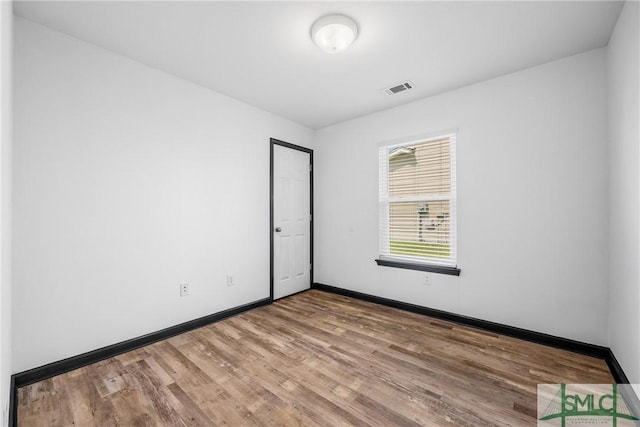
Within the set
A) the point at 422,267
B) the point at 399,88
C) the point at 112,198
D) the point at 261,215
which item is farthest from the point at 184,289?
the point at 399,88

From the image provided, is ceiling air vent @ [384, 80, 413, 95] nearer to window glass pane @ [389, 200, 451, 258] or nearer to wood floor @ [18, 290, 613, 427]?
window glass pane @ [389, 200, 451, 258]

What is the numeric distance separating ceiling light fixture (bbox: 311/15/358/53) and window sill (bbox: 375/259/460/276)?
8.18 ft

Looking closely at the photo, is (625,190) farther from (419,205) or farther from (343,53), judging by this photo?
(343,53)

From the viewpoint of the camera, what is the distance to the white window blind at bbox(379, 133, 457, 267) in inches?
124

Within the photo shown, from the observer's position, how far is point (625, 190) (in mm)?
1913

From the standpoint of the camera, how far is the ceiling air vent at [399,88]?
2.95 meters

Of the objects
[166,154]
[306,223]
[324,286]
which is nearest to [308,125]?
[306,223]

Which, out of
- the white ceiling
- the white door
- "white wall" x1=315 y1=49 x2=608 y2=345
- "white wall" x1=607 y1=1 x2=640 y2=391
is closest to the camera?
"white wall" x1=607 y1=1 x2=640 y2=391

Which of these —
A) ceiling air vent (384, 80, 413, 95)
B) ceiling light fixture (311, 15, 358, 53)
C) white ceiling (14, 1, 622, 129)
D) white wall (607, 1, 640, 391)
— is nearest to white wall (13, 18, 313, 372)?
white ceiling (14, 1, 622, 129)

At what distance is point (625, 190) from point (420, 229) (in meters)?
1.76

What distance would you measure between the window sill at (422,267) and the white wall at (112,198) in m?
1.85

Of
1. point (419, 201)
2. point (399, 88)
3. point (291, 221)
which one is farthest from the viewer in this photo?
point (291, 221)
